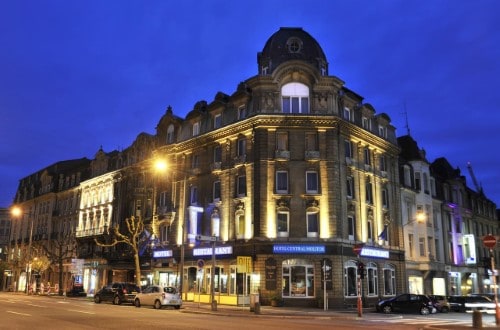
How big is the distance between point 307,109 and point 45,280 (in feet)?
169

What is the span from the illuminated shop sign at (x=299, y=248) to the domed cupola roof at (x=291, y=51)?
50.6 feet

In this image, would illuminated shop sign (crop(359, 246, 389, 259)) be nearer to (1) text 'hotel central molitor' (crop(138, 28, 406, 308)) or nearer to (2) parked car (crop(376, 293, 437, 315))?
(1) text 'hotel central molitor' (crop(138, 28, 406, 308))

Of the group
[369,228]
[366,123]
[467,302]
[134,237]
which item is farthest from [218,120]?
[467,302]

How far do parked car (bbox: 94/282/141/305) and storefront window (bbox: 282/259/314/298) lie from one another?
11.5 metres

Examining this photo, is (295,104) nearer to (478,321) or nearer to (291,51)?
(291,51)

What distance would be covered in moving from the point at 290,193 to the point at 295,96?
8507mm

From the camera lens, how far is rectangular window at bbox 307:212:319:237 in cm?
3853

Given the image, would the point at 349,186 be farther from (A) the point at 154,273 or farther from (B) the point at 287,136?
(A) the point at 154,273

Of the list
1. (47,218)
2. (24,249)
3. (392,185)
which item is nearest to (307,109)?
(392,185)

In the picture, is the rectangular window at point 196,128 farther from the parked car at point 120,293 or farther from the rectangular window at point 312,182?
the parked car at point 120,293

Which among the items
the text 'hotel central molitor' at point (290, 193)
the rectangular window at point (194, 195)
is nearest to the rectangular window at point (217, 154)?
the text 'hotel central molitor' at point (290, 193)

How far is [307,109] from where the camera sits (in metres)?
40.8

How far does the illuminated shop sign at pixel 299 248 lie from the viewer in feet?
123

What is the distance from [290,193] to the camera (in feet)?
128
